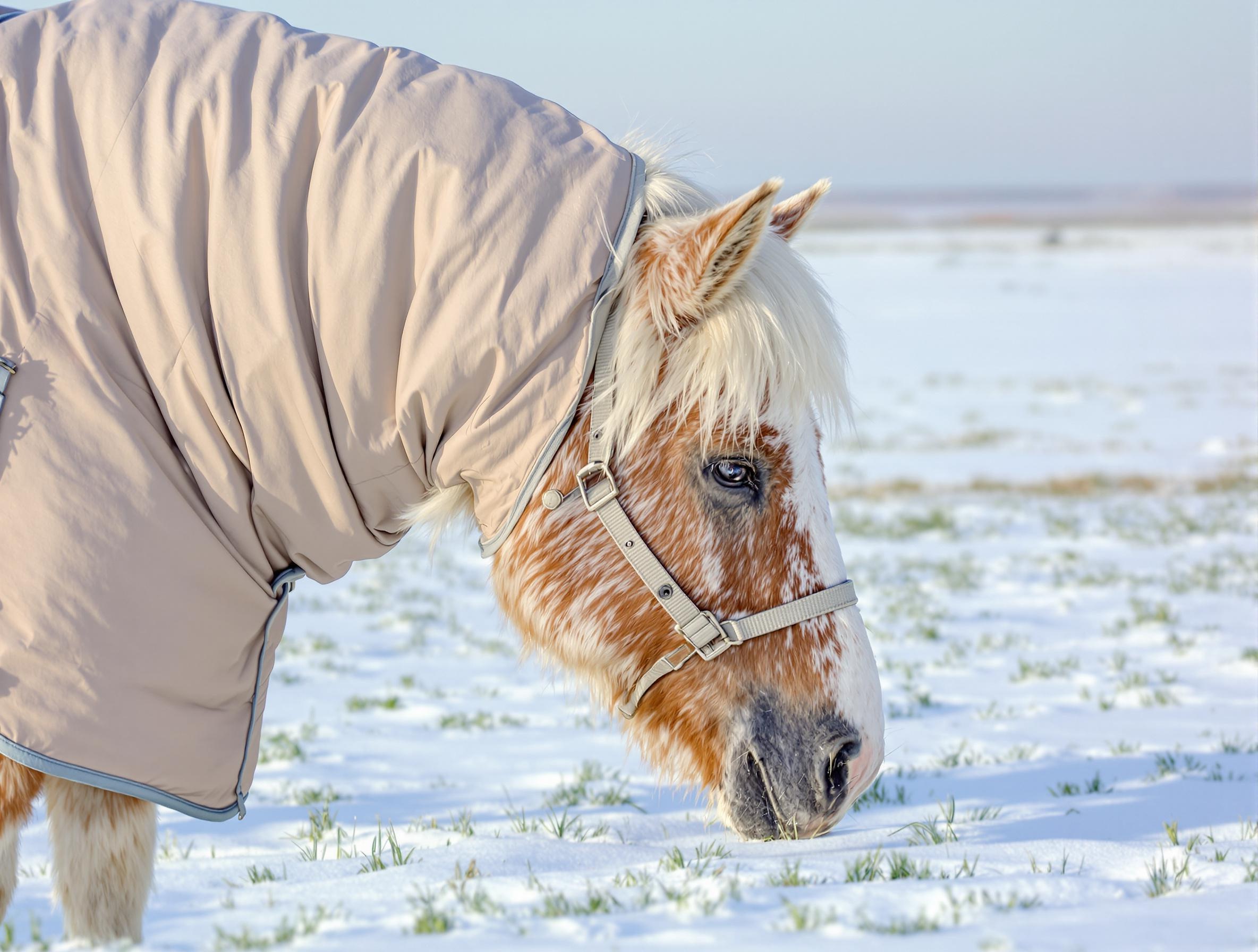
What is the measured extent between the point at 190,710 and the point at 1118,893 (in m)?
1.95

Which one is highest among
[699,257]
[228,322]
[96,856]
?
[699,257]

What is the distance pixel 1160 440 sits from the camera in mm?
13641

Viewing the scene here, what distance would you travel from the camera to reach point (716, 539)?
2.36 metres

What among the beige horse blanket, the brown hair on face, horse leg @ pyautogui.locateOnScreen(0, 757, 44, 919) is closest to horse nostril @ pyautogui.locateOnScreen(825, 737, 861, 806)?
the brown hair on face

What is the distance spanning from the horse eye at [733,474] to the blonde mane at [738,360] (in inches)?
2.7

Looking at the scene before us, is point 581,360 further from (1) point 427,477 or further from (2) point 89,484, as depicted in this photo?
(2) point 89,484

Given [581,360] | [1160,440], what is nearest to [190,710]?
[581,360]

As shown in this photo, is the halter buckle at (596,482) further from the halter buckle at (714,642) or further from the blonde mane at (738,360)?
the halter buckle at (714,642)

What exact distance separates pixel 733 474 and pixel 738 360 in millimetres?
253

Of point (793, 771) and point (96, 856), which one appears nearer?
point (96, 856)

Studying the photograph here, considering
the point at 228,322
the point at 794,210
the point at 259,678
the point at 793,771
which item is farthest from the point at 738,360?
the point at 259,678

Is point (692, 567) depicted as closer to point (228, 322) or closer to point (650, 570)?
point (650, 570)

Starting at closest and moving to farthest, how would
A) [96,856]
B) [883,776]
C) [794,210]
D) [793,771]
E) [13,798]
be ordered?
[13,798], [96,856], [793,771], [794,210], [883,776]

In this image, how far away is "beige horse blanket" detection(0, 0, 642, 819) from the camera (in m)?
2.12
